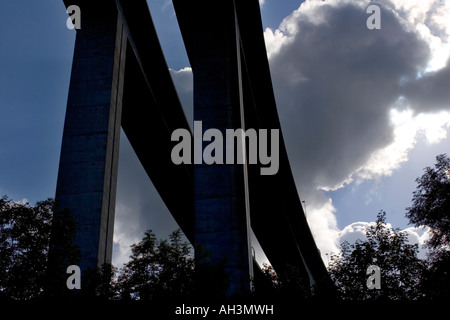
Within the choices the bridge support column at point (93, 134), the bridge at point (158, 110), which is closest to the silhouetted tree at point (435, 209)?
the bridge at point (158, 110)

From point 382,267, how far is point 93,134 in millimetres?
12004

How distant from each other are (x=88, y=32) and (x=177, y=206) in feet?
84.9

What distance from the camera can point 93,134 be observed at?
67.7ft

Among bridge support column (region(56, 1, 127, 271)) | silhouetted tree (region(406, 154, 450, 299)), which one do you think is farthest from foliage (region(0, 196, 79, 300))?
silhouetted tree (region(406, 154, 450, 299))

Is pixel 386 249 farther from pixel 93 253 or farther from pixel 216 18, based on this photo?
pixel 216 18

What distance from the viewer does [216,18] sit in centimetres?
2866

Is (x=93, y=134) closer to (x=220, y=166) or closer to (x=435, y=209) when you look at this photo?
(x=220, y=166)

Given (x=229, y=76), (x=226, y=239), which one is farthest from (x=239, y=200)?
(x=229, y=76)

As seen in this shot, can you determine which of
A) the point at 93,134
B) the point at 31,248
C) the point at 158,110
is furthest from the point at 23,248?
the point at 158,110

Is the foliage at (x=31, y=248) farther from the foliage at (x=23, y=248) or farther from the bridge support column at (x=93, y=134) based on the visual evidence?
the bridge support column at (x=93, y=134)

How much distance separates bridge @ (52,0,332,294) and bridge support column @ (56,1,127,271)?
0.04 m

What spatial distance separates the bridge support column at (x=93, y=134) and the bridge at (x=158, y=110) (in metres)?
0.04

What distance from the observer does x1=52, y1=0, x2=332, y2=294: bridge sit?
20047 millimetres

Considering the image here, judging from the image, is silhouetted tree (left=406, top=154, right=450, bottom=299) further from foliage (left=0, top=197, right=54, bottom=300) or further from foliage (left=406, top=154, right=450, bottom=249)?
foliage (left=0, top=197, right=54, bottom=300)
